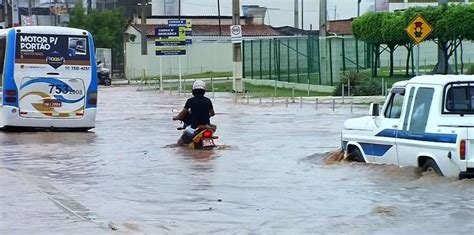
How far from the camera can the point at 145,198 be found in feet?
45.1

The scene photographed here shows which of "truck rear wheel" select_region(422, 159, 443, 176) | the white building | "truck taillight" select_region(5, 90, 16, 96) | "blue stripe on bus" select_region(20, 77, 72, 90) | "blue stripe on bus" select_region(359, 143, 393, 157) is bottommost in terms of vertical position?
"truck rear wheel" select_region(422, 159, 443, 176)

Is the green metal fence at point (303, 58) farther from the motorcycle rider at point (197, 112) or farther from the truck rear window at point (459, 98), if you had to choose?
the truck rear window at point (459, 98)

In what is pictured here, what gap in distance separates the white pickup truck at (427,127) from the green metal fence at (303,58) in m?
35.0

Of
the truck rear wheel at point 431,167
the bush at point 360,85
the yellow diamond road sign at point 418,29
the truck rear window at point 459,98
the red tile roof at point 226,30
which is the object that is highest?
the red tile roof at point 226,30

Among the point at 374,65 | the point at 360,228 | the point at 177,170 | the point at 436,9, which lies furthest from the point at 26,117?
the point at 374,65

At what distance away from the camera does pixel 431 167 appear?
1481 centimetres

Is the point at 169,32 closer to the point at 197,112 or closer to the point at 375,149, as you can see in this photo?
the point at 197,112

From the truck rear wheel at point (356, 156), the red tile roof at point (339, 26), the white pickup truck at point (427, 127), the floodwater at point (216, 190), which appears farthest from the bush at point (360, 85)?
the red tile roof at point (339, 26)

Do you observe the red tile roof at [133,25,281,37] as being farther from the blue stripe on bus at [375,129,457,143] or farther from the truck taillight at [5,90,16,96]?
the blue stripe on bus at [375,129,457,143]

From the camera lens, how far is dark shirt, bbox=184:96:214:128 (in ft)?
68.6

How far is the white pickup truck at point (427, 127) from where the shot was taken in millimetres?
14266

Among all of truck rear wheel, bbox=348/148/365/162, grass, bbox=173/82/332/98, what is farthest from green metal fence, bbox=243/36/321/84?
truck rear wheel, bbox=348/148/365/162

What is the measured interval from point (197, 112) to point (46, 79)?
293 inches

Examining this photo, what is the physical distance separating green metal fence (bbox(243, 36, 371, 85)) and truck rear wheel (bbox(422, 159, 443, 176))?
119 ft
